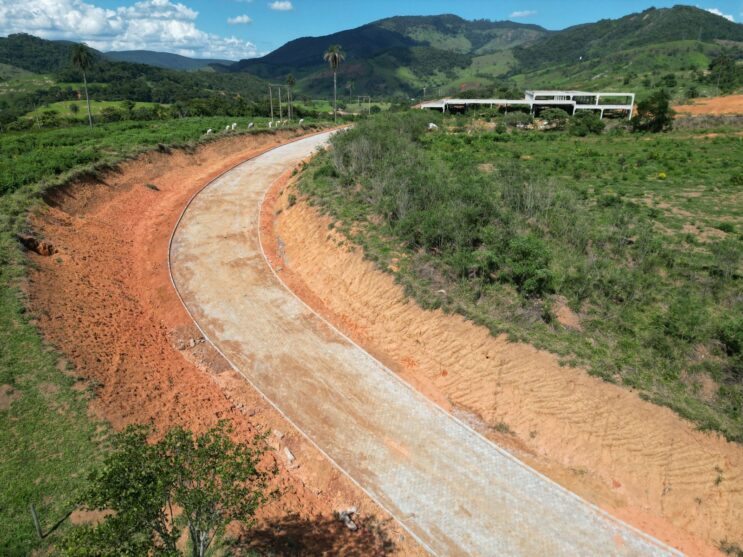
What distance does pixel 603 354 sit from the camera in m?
13.3

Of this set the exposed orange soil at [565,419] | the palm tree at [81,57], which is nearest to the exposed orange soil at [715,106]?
the exposed orange soil at [565,419]

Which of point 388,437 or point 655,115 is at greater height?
point 655,115

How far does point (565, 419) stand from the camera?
12047 millimetres

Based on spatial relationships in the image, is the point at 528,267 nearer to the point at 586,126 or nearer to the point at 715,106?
the point at 586,126


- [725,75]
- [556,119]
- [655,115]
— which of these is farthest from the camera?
[725,75]

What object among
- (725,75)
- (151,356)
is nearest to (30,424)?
(151,356)

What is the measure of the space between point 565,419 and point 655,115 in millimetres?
53777

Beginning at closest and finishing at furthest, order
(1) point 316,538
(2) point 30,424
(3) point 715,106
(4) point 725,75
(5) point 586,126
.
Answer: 1. (1) point 316,538
2. (2) point 30,424
3. (5) point 586,126
4. (3) point 715,106
5. (4) point 725,75

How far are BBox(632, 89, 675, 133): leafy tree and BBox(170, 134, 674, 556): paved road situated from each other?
52109 millimetres

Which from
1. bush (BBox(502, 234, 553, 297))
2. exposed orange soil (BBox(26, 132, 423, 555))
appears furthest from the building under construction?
bush (BBox(502, 234, 553, 297))

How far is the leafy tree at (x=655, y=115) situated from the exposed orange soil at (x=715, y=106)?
1252cm

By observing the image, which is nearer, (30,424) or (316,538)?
(316,538)

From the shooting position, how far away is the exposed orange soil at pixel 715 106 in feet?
201

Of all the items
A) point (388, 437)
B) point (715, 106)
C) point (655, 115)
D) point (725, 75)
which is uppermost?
point (725, 75)
